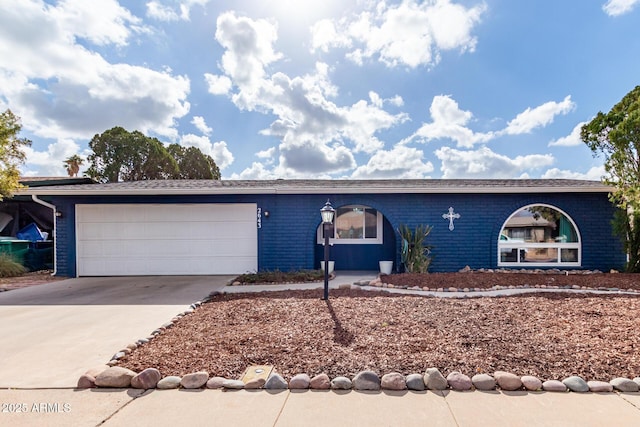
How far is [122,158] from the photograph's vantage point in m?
22.2

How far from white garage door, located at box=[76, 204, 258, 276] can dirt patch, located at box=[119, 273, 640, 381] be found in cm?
344

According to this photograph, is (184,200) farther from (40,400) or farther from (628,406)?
(628,406)

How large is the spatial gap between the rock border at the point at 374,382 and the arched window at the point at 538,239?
21.1 feet

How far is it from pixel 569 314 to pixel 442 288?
2162 millimetres

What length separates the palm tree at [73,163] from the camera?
78.9 feet

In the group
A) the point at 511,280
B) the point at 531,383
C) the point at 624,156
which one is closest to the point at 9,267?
the point at 531,383

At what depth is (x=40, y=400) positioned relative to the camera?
95.7 inches

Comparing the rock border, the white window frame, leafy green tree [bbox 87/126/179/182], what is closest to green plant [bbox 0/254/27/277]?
the white window frame

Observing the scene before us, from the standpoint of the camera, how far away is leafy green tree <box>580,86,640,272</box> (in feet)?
22.9

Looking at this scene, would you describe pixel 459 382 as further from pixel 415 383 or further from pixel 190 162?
pixel 190 162

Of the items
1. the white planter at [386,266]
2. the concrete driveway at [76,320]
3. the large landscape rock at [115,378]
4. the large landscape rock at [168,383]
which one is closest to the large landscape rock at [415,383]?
the large landscape rock at [168,383]

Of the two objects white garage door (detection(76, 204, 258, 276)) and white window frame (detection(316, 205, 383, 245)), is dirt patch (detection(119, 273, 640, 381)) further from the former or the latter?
white window frame (detection(316, 205, 383, 245))

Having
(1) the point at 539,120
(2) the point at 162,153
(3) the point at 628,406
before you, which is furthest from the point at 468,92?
(2) the point at 162,153

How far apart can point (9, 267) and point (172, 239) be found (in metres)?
4.88
